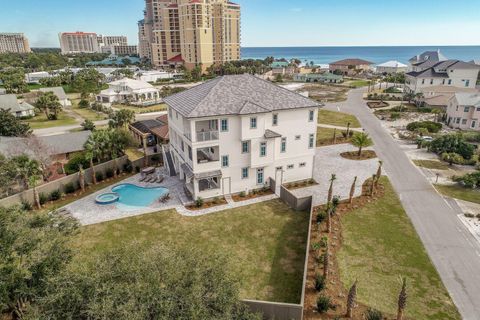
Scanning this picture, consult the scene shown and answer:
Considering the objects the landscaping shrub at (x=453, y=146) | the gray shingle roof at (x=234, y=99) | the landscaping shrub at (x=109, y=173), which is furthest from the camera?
the landscaping shrub at (x=453, y=146)

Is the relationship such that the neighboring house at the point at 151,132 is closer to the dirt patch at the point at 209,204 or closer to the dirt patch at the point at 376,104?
the dirt patch at the point at 209,204

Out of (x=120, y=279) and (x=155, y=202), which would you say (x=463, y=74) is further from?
(x=120, y=279)

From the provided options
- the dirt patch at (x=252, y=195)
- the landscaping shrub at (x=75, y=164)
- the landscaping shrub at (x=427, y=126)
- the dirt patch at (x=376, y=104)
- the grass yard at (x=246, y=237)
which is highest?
the dirt patch at (x=376, y=104)

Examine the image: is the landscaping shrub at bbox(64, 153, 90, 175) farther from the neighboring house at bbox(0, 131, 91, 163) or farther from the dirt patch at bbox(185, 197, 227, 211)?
the dirt patch at bbox(185, 197, 227, 211)

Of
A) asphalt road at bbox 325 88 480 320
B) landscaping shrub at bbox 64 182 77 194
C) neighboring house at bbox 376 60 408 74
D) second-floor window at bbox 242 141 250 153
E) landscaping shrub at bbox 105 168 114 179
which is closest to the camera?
asphalt road at bbox 325 88 480 320

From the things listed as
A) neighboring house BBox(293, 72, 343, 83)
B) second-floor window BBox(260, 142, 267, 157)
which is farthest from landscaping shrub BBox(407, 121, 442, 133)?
neighboring house BBox(293, 72, 343, 83)

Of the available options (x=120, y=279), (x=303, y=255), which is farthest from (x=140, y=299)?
(x=303, y=255)

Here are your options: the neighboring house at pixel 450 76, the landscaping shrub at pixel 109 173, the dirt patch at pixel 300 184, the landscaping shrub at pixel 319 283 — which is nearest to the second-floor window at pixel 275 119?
the dirt patch at pixel 300 184
